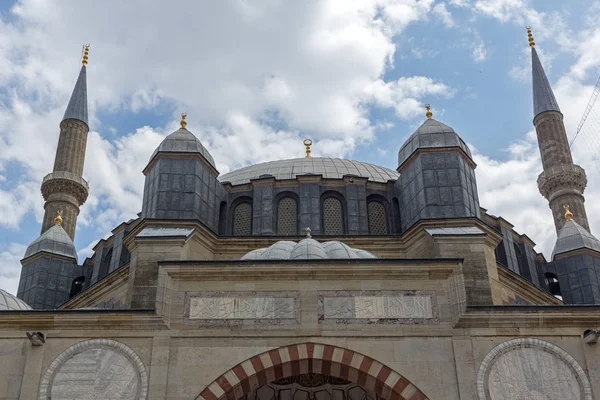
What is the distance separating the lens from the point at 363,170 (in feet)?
71.5

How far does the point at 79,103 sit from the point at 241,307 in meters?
19.5

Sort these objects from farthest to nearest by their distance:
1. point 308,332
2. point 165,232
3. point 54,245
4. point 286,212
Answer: point 54,245
point 286,212
point 165,232
point 308,332

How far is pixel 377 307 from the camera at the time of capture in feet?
40.7

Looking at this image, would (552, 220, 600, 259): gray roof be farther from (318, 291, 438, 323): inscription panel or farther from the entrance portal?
(318, 291, 438, 323): inscription panel

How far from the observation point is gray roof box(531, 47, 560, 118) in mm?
28234

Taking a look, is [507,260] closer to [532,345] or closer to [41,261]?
[532,345]

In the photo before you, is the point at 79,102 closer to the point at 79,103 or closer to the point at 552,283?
the point at 79,103

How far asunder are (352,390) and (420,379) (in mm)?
3542

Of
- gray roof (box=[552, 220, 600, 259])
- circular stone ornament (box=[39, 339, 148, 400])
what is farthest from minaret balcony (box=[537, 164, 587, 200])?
circular stone ornament (box=[39, 339, 148, 400])

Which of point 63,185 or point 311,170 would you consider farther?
point 63,185

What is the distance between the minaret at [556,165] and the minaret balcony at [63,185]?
18.1 meters

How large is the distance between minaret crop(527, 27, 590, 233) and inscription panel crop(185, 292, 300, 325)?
54.6 feet

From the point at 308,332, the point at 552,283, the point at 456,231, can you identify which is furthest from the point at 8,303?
the point at 552,283

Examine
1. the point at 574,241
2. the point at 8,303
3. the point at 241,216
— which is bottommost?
the point at 8,303
